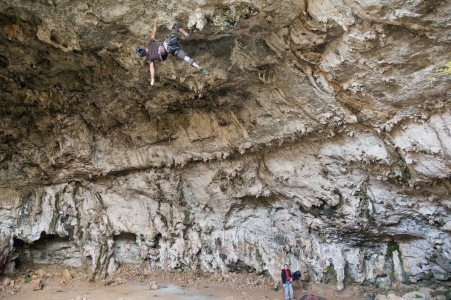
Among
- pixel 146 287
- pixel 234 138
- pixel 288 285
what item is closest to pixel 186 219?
pixel 146 287

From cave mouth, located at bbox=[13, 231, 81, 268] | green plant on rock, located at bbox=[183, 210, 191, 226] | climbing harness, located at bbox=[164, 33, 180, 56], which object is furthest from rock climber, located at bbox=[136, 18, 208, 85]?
cave mouth, located at bbox=[13, 231, 81, 268]

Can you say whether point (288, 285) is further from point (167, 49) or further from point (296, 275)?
point (167, 49)

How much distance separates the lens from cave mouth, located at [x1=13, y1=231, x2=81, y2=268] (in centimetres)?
1256

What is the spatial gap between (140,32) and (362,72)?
470 centimetres

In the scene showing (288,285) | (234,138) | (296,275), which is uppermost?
(234,138)

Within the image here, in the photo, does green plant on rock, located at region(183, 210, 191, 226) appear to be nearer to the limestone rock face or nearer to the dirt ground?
the limestone rock face

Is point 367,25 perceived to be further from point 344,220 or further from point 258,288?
point 258,288

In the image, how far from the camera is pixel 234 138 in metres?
10.3

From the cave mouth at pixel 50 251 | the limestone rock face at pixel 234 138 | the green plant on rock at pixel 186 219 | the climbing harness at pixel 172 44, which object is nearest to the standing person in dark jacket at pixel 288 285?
the limestone rock face at pixel 234 138

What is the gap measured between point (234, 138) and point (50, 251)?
8.48 metres

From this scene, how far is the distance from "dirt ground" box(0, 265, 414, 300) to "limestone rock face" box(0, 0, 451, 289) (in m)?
0.43

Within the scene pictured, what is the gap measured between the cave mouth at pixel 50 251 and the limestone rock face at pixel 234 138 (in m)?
0.05

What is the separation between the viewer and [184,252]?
40.8ft

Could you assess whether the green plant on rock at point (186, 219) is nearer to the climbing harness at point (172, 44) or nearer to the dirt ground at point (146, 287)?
the dirt ground at point (146, 287)
